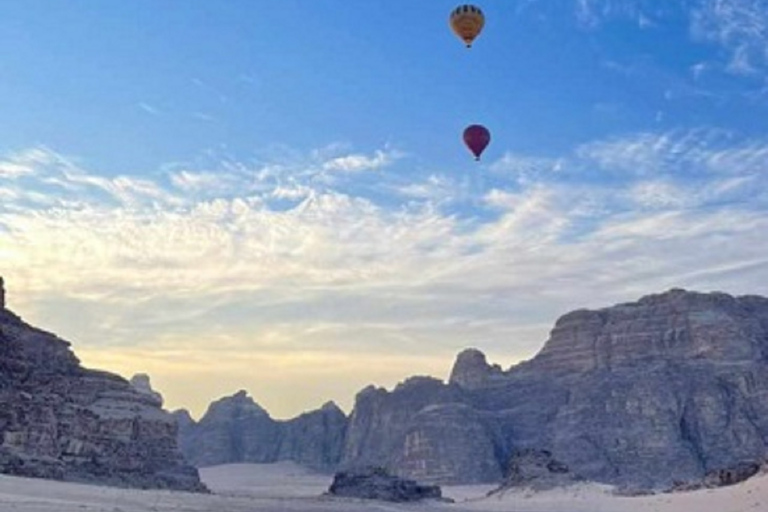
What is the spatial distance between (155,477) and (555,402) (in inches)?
3322

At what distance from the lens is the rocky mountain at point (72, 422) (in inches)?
2347

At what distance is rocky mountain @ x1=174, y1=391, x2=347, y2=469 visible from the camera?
174 meters

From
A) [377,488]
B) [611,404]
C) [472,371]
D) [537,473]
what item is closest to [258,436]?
[472,371]

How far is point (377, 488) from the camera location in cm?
8312

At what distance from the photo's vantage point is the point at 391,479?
85938 mm

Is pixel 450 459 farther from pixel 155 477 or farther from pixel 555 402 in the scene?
pixel 155 477

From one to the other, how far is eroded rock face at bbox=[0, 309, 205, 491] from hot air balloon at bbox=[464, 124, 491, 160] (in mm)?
31847

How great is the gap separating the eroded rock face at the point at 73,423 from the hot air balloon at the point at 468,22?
35.1 m

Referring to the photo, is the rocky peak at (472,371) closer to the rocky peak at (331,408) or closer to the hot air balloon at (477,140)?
the rocky peak at (331,408)

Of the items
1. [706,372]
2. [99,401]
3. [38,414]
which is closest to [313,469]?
[706,372]

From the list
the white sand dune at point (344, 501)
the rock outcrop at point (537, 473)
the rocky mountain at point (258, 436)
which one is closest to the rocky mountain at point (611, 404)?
the white sand dune at point (344, 501)

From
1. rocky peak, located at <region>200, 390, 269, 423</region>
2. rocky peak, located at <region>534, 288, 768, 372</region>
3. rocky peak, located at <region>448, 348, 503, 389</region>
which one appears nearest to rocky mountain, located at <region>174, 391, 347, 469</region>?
rocky peak, located at <region>200, 390, 269, 423</region>

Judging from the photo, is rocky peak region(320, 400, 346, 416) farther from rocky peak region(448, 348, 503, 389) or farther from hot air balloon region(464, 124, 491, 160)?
hot air balloon region(464, 124, 491, 160)

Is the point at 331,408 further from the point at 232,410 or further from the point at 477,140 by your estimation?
the point at 477,140
